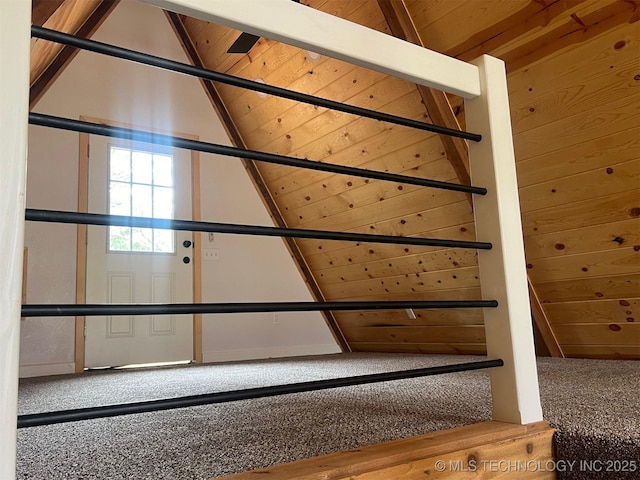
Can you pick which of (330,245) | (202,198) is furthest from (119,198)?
(330,245)

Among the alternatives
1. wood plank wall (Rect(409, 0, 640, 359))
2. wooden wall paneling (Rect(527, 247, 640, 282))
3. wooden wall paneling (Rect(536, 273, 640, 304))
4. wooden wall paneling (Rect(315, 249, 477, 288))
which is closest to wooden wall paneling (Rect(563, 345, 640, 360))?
wood plank wall (Rect(409, 0, 640, 359))

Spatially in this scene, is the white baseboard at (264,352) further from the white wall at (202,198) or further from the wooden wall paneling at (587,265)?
the wooden wall paneling at (587,265)

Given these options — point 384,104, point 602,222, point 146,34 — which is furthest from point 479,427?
point 146,34

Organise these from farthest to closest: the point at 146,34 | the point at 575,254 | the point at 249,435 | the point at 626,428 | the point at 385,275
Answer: the point at 146,34, the point at 385,275, the point at 575,254, the point at 249,435, the point at 626,428

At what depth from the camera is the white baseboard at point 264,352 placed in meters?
3.99

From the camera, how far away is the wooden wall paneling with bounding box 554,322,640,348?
246 centimetres

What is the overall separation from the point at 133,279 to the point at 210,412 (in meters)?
2.56

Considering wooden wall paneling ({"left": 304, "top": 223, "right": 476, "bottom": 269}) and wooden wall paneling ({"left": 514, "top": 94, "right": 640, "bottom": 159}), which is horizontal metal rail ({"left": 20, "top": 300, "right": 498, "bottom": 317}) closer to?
wooden wall paneling ({"left": 514, "top": 94, "right": 640, "bottom": 159})

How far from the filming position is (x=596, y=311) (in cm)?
251

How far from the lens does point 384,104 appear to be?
2.62 metres

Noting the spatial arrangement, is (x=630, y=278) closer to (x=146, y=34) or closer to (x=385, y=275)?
(x=385, y=275)

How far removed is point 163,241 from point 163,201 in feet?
1.05

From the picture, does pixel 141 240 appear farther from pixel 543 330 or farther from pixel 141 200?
pixel 543 330

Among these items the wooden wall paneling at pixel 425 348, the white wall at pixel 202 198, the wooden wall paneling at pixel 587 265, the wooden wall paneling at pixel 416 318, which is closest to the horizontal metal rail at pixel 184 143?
the wooden wall paneling at pixel 587 265
